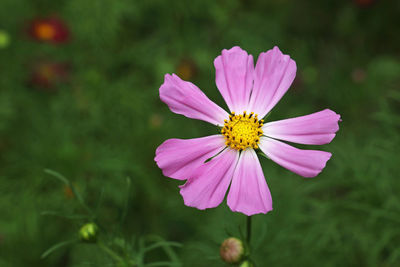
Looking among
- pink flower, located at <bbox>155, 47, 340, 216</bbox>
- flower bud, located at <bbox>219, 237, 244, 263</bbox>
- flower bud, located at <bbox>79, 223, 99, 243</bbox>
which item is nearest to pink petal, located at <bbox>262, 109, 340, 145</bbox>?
pink flower, located at <bbox>155, 47, 340, 216</bbox>

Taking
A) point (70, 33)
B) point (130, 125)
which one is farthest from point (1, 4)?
point (130, 125)

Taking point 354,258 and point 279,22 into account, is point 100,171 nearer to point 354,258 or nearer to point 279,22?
point 354,258

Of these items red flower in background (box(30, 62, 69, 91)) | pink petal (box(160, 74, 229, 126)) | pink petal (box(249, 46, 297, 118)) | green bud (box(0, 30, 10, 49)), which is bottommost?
pink petal (box(160, 74, 229, 126))

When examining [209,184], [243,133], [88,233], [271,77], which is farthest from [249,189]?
[88,233]

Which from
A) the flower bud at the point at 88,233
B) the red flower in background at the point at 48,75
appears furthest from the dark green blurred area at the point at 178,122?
the flower bud at the point at 88,233

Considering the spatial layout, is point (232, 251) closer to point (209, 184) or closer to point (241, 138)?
point (209, 184)

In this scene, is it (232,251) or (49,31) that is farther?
(49,31)

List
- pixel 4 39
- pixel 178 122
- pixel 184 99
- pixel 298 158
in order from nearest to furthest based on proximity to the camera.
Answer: pixel 298 158, pixel 184 99, pixel 178 122, pixel 4 39

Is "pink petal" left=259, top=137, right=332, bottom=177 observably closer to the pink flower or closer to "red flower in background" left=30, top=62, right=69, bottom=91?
the pink flower
